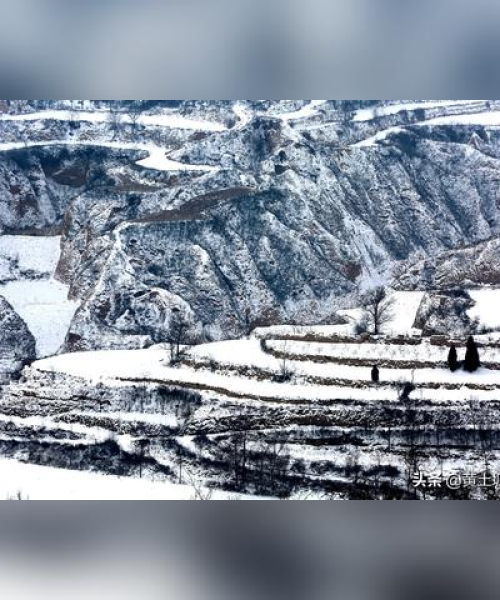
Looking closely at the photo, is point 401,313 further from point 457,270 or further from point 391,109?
point 391,109

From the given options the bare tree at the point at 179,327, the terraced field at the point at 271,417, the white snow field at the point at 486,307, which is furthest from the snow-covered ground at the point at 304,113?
the terraced field at the point at 271,417

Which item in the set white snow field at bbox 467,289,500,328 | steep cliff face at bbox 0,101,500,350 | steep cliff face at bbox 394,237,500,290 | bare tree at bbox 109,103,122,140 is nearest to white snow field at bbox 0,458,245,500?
steep cliff face at bbox 0,101,500,350

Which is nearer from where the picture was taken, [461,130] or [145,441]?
[145,441]

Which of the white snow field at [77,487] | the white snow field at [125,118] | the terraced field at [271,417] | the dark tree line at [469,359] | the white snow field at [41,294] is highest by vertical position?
the white snow field at [125,118]

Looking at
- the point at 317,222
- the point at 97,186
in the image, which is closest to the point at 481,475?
the point at 317,222

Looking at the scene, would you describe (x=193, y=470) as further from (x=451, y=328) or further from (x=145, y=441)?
(x=451, y=328)

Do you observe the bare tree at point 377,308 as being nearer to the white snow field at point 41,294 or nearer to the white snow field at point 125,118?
the white snow field at point 41,294
